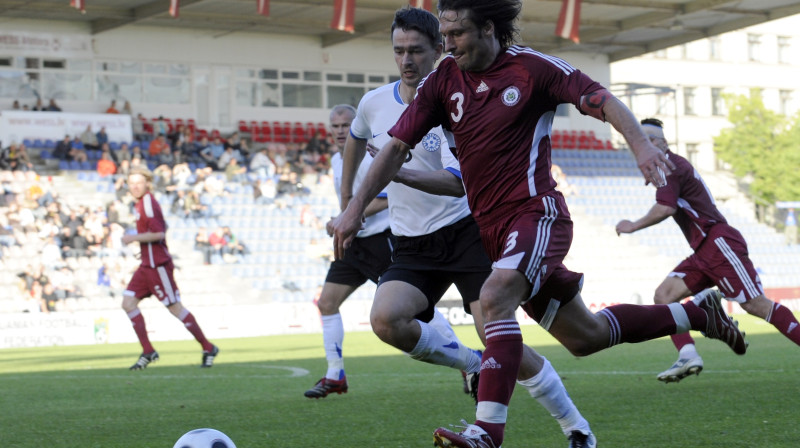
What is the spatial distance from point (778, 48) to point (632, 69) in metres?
12.3

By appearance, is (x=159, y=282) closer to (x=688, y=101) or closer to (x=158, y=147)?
(x=158, y=147)

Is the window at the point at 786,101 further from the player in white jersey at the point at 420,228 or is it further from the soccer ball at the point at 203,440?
the soccer ball at the point at 203,440

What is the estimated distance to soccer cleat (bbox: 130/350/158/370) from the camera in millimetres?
13117

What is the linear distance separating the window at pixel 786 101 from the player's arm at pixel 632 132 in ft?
199

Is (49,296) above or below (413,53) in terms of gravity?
below

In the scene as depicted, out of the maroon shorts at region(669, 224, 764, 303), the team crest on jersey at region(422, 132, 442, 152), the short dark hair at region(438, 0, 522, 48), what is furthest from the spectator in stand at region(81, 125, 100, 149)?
the short dark hair at region(438, 0, 522, 48)

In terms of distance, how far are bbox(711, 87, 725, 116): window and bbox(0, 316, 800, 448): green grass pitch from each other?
4697 centimetres

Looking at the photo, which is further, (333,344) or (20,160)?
(20,160)

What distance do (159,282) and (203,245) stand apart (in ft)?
43.9

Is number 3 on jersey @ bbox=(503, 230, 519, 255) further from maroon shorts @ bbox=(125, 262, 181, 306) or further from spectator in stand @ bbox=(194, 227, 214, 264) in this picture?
spectator in stand @ bbox=(194, 227, 214, 264)

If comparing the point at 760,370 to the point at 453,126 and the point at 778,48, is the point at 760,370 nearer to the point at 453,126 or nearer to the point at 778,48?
the point at 453,126

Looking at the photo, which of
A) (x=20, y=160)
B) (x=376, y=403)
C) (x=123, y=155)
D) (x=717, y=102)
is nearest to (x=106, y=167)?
(x=123, y=155)

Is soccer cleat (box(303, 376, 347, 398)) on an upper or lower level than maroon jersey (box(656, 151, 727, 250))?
lower

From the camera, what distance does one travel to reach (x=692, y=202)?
9.05 m
